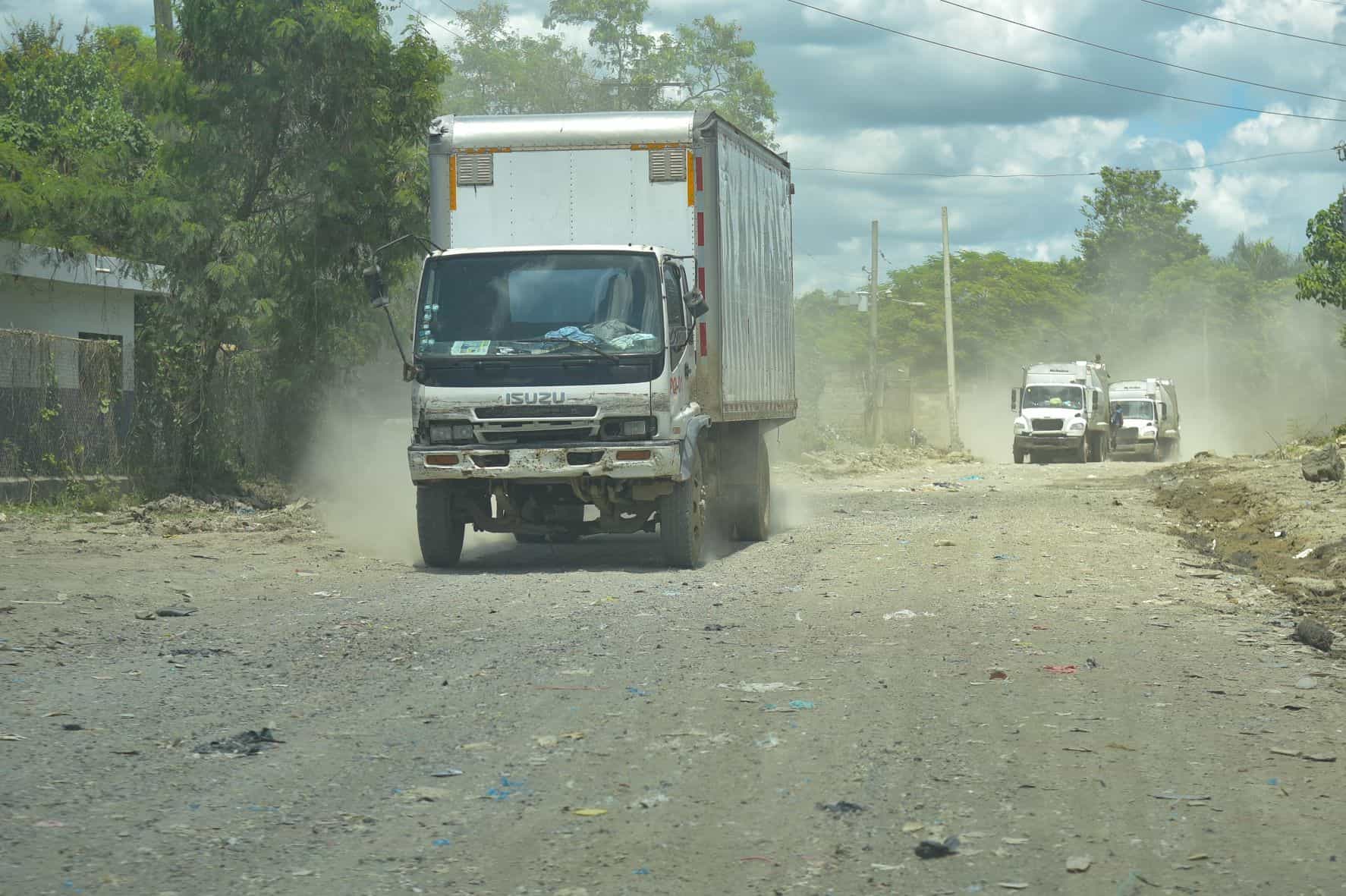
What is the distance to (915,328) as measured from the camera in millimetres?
82688

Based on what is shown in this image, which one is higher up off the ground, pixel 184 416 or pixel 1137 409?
pixel 184 416

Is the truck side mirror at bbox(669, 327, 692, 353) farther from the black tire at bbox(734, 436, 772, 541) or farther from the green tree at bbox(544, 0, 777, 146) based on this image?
the green tree at bbox(544, 0, 777, 146)

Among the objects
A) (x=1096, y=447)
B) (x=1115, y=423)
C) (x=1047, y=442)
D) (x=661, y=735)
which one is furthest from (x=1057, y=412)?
(x=661, y=735)

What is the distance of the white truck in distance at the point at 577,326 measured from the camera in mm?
11648

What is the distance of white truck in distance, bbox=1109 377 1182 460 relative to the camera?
47250mm

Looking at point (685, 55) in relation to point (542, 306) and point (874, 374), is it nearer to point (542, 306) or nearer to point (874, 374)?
point (874, 374)

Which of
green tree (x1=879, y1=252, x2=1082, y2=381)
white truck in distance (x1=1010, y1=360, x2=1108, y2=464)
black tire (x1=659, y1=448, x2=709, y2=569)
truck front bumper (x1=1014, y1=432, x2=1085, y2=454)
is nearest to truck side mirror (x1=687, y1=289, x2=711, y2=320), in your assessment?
black tire (x1=659, y1=448, x2=709, y2=569)

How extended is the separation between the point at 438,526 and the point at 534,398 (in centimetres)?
161

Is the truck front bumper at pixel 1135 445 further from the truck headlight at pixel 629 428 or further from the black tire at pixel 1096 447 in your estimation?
the truck headlight at pixel 629 428

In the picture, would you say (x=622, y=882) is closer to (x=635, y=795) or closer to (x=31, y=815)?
(x=635, y=795)

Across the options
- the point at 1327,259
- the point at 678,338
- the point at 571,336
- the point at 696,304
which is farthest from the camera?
the point at 1327,259

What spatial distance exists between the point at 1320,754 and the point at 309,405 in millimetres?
18406

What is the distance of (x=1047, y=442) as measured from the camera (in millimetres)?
42469

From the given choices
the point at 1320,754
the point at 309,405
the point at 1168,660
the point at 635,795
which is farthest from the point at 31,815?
the point at 309,405
